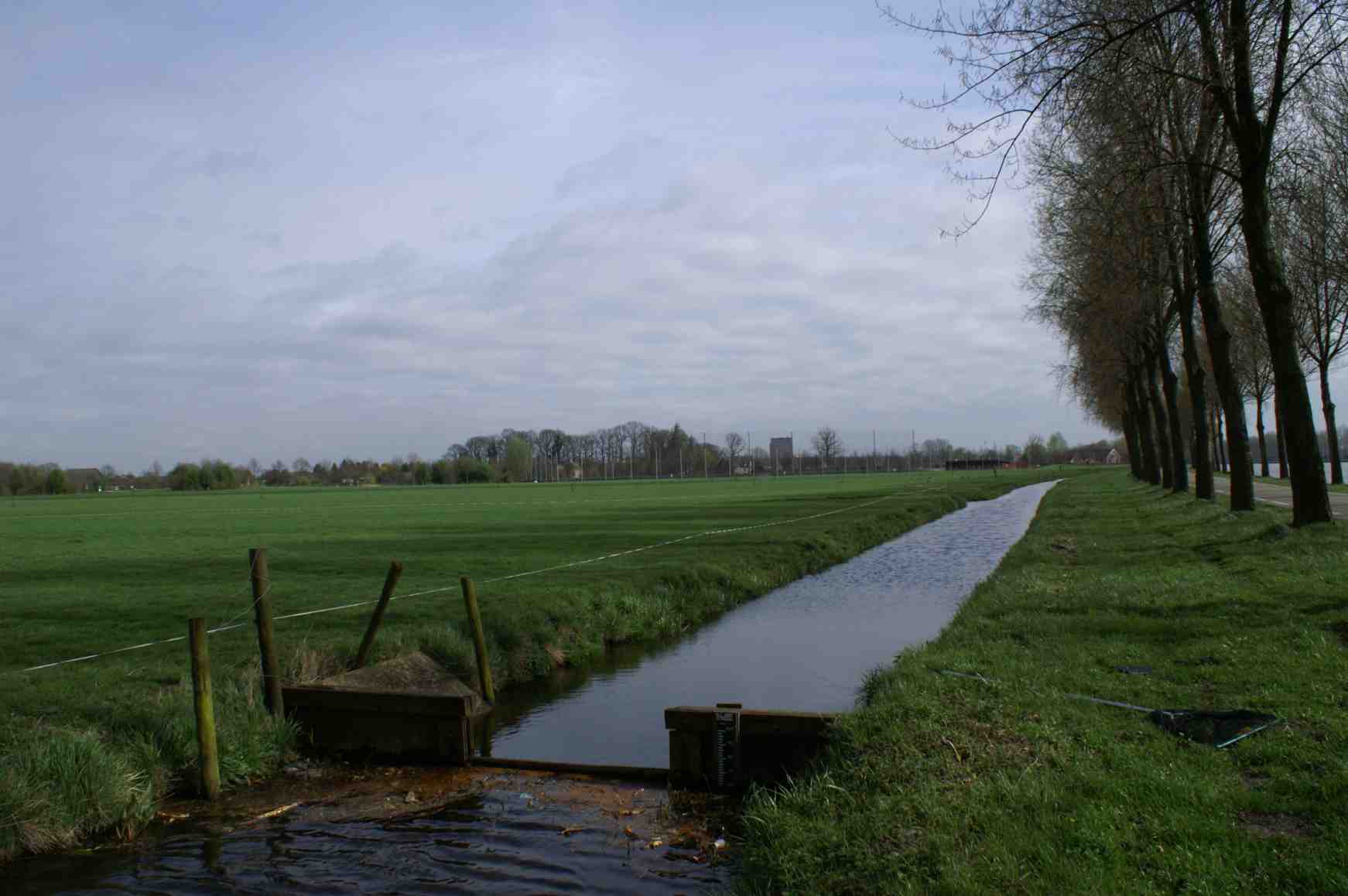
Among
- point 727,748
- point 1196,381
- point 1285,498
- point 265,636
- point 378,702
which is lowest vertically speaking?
point 727,748

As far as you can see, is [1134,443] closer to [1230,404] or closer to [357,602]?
[1230,404]

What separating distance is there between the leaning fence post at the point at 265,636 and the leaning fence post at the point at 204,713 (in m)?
1.26

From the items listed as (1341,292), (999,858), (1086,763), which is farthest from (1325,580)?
(1341,292)

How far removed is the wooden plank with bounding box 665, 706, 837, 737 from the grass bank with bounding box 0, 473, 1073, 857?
4.56m

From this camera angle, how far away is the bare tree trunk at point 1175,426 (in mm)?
36250

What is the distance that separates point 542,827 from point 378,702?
330cm

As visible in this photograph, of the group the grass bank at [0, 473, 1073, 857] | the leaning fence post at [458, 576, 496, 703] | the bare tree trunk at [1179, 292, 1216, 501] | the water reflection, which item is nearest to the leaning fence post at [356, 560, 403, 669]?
the grass bank at [0, 473, 1073, 857]

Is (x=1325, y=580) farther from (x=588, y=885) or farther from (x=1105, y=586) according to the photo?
(x=588, y=885)

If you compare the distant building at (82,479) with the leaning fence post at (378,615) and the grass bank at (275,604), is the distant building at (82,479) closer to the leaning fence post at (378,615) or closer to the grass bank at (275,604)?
the grass bank at (275,604)

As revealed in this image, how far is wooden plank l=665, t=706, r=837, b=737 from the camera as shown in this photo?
9.70 meters

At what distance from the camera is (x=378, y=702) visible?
1148 cm

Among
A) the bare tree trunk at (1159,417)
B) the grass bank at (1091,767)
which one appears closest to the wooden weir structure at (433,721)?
the grass bank at (1091,767)

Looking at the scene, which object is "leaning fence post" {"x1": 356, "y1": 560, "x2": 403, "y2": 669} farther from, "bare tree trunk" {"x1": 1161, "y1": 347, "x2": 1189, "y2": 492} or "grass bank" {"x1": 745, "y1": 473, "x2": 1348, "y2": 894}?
"bare tree trunk" {"x1": 1161, "y1": 347, "x2": 1189, "y2": 492}

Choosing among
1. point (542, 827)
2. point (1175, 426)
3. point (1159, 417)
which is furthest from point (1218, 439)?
point (542, 827)
